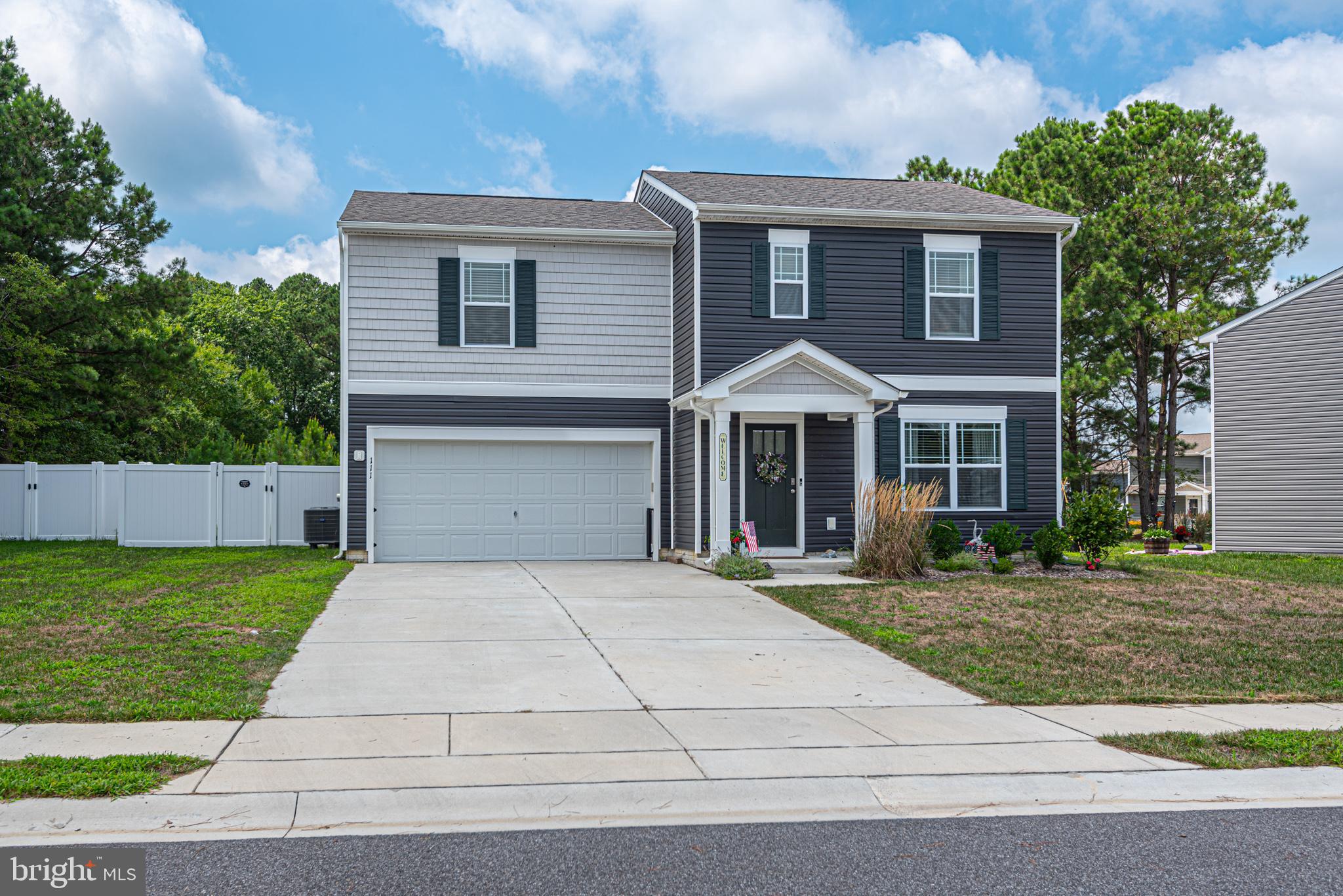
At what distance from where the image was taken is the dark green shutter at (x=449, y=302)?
17453 mm

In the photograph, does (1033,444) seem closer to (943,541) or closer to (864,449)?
(943,541)

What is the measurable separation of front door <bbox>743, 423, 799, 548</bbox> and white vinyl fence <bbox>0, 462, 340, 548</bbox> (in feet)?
28.8

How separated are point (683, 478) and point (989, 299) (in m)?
5.80

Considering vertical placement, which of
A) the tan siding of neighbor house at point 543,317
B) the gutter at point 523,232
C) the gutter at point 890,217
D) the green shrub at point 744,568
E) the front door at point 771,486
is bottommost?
the green shrub at point 744,568

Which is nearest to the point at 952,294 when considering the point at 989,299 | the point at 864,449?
the point at 989,299

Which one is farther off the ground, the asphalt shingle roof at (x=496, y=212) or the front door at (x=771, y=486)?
the asphalt shingle roof at (x=496, y=212)

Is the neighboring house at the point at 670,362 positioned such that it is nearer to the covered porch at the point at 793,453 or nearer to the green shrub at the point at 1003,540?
the covered porch at the point at 793,453

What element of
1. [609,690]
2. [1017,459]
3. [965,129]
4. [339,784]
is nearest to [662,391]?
[1017,459]

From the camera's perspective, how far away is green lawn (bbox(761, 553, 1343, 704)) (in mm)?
8102

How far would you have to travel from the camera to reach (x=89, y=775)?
208 inches

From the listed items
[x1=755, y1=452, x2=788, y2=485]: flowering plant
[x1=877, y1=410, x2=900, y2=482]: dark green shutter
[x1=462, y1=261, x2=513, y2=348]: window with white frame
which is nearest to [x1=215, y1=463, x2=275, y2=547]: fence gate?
[x1=462, y1=261, x2=513, y2=348]: window with white frame

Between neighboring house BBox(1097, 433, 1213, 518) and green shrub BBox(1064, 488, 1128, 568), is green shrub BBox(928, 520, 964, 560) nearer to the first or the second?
green shrub BBox(1064, 488, 1128, 568)

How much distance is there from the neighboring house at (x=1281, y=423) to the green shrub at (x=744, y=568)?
11.6m

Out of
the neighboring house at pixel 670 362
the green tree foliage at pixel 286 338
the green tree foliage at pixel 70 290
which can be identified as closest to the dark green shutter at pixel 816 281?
the neighboring house at pixel 670 362
